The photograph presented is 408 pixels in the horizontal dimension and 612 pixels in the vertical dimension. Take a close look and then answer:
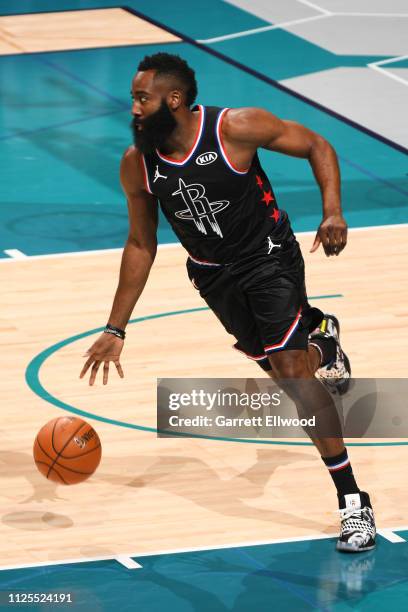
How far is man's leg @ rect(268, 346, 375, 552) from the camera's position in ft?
25.9

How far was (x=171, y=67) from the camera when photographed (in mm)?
7844

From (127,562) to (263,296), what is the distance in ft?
4.77

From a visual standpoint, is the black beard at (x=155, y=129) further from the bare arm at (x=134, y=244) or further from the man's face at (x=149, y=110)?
the bare arm at (x=134, y=244)

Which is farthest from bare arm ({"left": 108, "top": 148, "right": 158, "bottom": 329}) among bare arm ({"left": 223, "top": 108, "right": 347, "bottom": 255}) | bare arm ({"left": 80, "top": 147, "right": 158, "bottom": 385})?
bare arm ({"left": 223, "top": 108, "right": 347, "bottom": 255})

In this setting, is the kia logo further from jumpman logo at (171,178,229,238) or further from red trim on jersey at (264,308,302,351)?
red trim on jersey at (264,308,302,351)

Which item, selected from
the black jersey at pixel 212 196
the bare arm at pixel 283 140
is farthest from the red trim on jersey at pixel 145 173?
the bare arm at pixel 283 140

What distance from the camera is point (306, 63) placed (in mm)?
19281

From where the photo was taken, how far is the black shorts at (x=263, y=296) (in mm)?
8023

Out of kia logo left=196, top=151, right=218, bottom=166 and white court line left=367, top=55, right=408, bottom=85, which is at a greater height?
kia logo left=196, top=151, right=218, bottom=166

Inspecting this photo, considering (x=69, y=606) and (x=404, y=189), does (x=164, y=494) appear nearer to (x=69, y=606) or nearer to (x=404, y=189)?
(x=69, y=606)

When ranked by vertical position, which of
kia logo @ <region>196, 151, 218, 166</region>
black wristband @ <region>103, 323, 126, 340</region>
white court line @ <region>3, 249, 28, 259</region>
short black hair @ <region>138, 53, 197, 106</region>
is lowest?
white court line @ <region>3, 249, 28, 259</region>

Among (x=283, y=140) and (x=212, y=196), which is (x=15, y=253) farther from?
(x=283, y=140)

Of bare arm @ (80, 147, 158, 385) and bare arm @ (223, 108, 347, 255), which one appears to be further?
bare arm @ (80, 147, 158, 385)

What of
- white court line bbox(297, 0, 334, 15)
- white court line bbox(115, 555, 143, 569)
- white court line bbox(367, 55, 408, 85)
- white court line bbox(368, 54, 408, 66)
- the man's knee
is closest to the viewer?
white court line bbox(115, 555, 143, 569)
